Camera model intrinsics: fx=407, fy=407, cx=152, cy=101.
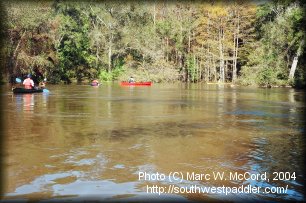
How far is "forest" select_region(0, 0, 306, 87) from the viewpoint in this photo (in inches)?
1903

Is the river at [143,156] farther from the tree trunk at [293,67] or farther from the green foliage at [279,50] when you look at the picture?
the tree trunk at [293,67]

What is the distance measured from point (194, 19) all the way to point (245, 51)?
9360mm

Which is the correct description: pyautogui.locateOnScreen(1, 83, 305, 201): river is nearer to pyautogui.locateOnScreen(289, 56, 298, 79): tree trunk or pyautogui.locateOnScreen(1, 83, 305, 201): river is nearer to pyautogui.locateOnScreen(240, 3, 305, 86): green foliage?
pyautogui.locateOnScreen(240, 3, 305, 86): green foliage

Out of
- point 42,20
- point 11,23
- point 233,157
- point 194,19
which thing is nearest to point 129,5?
point 194,19

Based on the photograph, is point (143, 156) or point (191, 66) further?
point (191, 66)

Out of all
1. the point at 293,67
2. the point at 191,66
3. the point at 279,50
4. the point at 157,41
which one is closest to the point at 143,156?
the point at 293,67

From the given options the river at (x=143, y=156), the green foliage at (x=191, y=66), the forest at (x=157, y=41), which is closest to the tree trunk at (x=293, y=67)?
the forest at (x=157, y=41)

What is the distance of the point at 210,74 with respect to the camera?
65688mm

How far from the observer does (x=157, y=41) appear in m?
65.4

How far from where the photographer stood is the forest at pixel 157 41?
1903 inches

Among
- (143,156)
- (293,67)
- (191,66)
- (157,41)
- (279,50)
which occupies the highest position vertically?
(157,41)

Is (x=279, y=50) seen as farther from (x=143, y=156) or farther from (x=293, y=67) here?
(x=143, y=156)

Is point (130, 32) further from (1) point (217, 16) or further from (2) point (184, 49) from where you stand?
(1) point (217, 16)

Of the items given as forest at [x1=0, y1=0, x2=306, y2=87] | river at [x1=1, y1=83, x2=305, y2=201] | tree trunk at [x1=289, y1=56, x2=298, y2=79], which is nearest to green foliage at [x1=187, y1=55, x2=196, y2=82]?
forest at [x1=0, y1=0, x2=306, y2=87]
